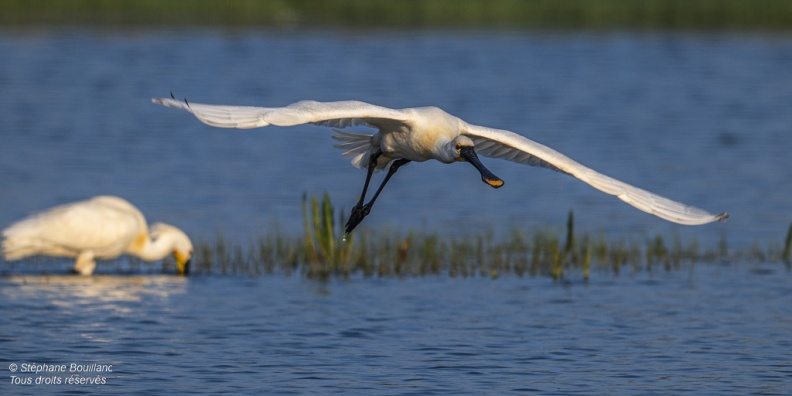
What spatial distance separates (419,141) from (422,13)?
40.0 m

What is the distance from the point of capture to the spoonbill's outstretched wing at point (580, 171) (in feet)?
31.0

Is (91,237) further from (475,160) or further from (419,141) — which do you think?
(475,160)

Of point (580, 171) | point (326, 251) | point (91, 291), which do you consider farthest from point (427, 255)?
point (580, 171)

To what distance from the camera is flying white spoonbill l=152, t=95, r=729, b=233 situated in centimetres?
902

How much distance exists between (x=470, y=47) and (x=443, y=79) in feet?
26.1

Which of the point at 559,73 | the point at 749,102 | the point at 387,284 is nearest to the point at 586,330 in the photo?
the point at 387,284

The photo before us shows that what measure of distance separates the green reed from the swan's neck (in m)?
29.8

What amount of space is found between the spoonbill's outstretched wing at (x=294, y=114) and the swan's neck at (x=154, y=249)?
16.1 feet

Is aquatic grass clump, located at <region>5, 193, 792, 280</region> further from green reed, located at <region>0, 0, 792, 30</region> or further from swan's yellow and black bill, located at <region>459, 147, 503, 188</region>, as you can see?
green reed, located at <region>0, 0, 792, 30</region>

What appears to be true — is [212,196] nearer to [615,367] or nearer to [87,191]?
[87,191]

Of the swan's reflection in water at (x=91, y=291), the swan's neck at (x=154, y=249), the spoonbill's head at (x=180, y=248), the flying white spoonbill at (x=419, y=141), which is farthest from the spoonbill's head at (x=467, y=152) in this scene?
the swan's neck at (x=154, y=249)

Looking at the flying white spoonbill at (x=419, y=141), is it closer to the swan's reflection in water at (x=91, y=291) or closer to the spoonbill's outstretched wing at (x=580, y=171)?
the spoonbill's outstretched wing at (x=580, y=171)

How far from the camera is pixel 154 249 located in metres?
15.5

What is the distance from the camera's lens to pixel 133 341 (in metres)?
12.2
